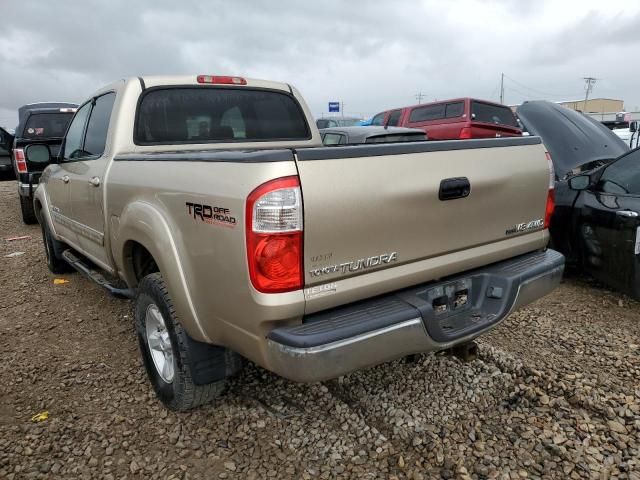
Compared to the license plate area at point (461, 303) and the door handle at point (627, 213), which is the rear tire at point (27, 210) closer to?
the license plate area at point (461, 303)

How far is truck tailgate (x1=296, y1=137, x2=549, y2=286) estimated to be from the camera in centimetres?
193

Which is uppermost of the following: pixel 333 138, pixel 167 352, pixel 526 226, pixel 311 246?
pixel 333 138

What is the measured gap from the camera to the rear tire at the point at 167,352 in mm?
2451

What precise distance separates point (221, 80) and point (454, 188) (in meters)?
2.18

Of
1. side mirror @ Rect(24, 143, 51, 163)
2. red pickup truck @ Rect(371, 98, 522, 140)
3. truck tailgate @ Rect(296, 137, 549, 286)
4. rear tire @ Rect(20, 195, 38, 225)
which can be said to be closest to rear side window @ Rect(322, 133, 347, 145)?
red pickup truck @ Rect(371, 98, 522, 140)

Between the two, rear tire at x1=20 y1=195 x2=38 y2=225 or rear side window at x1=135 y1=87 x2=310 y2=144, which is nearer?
A: rear side window at x1=135 y1=87 x2=310 y2=144

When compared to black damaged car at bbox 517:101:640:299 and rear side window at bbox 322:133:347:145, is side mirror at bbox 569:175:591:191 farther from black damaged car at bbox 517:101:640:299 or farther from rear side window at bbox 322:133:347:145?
rear side window at bbox 322:133:347:145

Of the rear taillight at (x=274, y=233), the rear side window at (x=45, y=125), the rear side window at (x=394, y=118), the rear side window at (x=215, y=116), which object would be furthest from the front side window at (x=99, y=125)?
the rear side window at (x=394, y=118)

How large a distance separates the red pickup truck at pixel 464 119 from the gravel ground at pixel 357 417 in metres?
7.92

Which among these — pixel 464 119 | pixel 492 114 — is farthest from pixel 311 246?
pixel 492 114

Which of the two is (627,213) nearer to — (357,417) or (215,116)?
(357,417)

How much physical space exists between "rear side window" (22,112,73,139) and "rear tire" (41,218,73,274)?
13.9ft

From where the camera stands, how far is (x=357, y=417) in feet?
8.67

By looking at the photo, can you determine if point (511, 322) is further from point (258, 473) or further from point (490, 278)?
point (258, 473)
